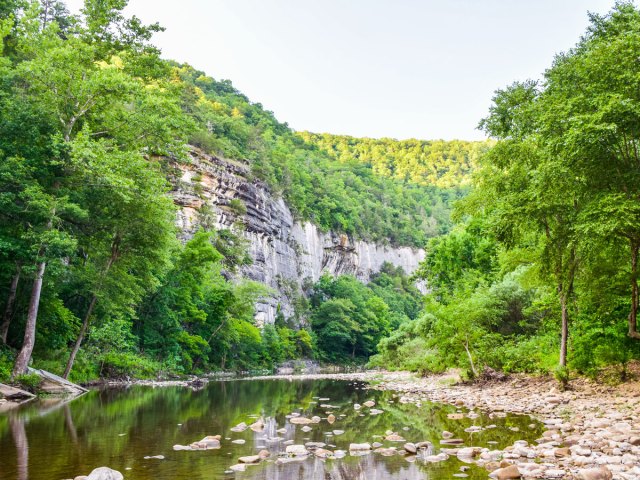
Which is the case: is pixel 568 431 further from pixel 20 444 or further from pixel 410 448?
pixel 20 444

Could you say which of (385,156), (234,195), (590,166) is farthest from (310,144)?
(590,166)

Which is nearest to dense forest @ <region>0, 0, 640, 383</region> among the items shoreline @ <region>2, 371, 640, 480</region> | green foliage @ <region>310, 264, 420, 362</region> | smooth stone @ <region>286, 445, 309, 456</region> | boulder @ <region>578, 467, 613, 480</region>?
shoreline @ <region>2, 371, 640, 480</region>

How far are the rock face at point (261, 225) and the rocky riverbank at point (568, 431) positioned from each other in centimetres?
3565

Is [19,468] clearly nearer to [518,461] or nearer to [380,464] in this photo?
[380,464]

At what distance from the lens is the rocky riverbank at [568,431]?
216 inches

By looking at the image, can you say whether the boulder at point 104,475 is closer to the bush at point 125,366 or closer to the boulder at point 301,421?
the boulder at point 301,421

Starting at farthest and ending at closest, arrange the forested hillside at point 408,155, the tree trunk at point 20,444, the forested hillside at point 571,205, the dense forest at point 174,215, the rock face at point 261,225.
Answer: the forested hillside at point 408,155
the rock face at point 261,225
the dense forest at point 174,215
the forested hillside at point 571,205
the tree trunk at point 20,444

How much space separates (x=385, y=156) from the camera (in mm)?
157500

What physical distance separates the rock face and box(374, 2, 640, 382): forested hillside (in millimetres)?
31798

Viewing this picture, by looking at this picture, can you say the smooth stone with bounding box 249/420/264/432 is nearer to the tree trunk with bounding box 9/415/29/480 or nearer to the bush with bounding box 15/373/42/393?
the tree trunk with bounding box 9/415/29/480

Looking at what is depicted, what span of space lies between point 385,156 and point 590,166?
15003 centimetres

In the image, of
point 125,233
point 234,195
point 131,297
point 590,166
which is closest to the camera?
point 590,166

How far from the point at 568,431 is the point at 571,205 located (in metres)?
6.38

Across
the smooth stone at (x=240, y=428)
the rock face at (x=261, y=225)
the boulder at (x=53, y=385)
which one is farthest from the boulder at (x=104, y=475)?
the rock face at (x=261, y=225)
